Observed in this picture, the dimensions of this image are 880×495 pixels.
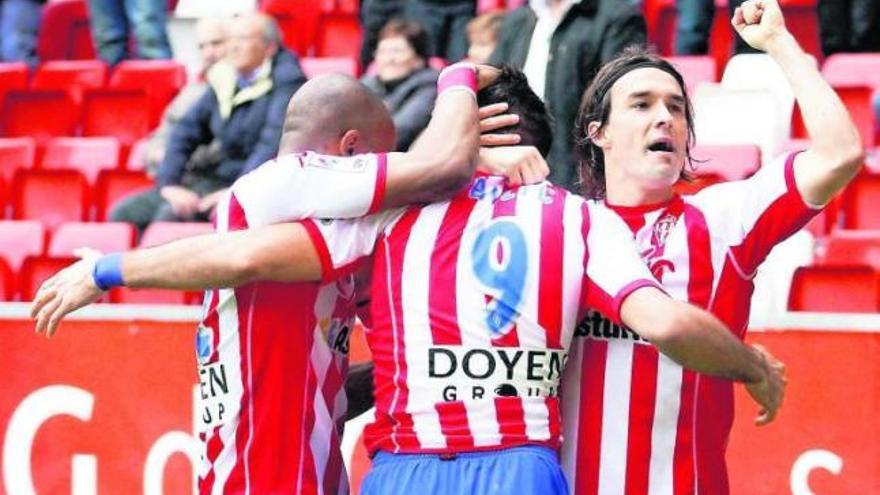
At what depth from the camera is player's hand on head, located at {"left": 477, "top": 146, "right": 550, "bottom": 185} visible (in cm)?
446

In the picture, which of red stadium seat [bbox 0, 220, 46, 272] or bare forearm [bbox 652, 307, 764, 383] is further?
red stadium seat [bbox 0, 220, 46, 272]

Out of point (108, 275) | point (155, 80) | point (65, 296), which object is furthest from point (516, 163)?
point (155, 80)

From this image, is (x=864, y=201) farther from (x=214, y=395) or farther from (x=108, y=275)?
(x=108, y=275)

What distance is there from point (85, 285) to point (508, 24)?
163 inches

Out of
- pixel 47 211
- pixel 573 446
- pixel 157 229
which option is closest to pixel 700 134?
pixel 157 229

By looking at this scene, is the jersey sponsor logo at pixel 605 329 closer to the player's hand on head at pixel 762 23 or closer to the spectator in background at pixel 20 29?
the player's hand on head at pixel 762 23

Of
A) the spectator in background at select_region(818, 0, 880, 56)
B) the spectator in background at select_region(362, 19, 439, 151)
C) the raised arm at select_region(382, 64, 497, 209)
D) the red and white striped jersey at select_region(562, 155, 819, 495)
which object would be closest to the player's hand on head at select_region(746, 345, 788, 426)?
the red and white striped jersey at select_region(562, 155, 819, 495)

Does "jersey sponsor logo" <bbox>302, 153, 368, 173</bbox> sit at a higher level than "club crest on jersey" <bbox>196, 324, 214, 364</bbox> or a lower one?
higher

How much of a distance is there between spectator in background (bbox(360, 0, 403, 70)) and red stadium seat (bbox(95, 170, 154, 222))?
126cm

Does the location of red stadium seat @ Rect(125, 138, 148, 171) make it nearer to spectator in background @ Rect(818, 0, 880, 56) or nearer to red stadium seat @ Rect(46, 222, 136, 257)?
red stadium seat @ Rect(46, 222, 136, 257)

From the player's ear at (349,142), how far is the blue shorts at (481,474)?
693 mm

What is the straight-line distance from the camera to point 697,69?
934 cm

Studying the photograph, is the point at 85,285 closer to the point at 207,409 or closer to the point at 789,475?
the point at 207,409

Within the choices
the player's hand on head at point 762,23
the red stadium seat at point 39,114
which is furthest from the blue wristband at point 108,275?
the red stadium seat at point 39,114
